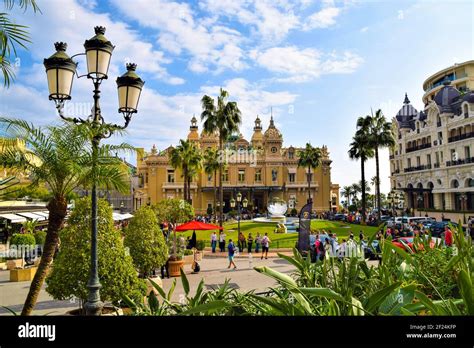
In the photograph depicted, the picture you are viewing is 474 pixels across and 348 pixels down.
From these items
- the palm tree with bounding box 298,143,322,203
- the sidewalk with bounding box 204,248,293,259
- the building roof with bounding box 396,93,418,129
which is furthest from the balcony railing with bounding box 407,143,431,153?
the palm tree with bounding box 298,143,322,203

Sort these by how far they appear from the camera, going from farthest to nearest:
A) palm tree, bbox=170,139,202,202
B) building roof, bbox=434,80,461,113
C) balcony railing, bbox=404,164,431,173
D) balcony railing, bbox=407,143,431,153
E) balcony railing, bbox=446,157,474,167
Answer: palm tree, bbox=170,139,202,202
balcony railing, bbox=407,143,431,153
building roof, bbox=434,80,461,113
balcony railing, bbox=404,164,431,173
balcony railing, bbox=446,157,474,167

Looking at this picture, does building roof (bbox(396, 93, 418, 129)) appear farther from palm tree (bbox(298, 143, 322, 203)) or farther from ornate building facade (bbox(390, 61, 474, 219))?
palm tree (bbox(298, 143, 322, 203))

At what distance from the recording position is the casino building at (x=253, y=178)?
151 ft

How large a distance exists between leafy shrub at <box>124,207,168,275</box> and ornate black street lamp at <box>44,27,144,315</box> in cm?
573

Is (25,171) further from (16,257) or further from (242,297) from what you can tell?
(16,257)

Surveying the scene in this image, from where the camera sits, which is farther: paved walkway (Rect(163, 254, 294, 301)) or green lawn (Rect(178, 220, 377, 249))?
green lawn (Rect(178, 220, 377, 249))

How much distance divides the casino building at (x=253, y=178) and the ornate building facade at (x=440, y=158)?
86.3 feet

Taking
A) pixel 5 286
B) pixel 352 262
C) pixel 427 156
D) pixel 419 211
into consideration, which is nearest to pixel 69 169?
pixel 352 262

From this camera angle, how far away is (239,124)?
27.7 m

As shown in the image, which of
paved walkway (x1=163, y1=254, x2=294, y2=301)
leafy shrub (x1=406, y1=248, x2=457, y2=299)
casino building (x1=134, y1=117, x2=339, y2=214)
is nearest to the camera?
leafy shrub (x1=406, y1=248, x2=457, y2=299)

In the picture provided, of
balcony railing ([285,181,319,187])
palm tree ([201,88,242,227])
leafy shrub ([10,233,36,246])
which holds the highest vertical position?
palm tree ([201,88,242,227])

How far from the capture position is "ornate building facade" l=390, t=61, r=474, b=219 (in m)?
13.0

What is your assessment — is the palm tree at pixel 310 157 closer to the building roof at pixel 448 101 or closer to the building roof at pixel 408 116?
the building roof at pixel 408 116

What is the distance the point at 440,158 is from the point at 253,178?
1389 inches
